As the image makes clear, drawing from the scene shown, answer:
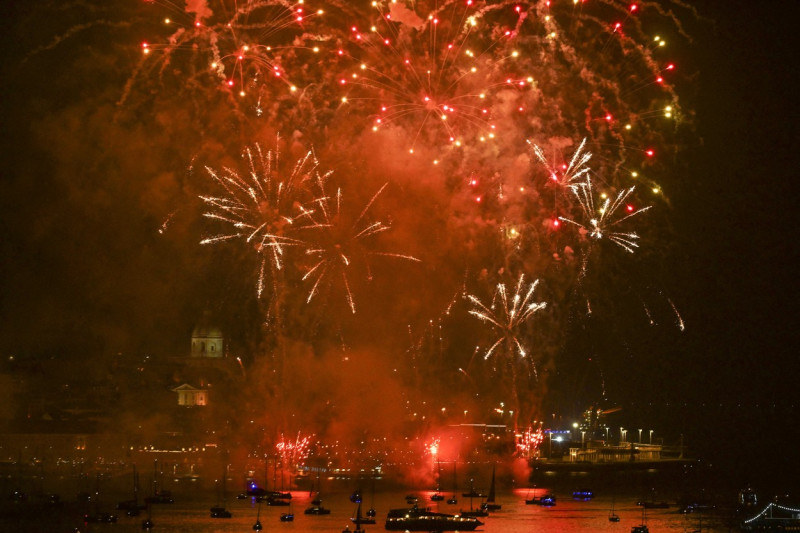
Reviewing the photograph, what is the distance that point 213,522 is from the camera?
104 feet

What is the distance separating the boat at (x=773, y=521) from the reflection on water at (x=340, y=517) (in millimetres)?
882

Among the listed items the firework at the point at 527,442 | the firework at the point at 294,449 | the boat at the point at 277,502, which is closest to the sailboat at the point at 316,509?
the boat at the point at 277,502

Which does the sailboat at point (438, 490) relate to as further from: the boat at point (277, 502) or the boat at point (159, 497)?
the boat at point (159, 497)

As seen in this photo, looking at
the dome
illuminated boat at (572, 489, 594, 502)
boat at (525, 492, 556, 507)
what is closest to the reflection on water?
boat at (525, 492, 556, 507)

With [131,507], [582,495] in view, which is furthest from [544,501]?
[131,507]

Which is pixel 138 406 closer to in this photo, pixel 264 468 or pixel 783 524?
pixel 264 468

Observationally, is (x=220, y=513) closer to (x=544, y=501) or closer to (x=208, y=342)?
(x=544, y=501)

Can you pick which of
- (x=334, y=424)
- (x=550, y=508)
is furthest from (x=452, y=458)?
(x=550, y=508)

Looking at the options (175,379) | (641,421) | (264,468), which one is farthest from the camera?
(641,421)

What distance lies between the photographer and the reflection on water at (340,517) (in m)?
31.1

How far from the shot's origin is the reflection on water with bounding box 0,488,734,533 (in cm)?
3114

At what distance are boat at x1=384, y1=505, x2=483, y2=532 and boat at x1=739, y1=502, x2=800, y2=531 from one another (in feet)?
31.0

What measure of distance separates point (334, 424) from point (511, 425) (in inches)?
408

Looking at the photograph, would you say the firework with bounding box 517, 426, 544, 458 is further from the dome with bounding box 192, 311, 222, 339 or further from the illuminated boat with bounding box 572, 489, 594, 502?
the dome with bounding box 192, 311, 222, 339
